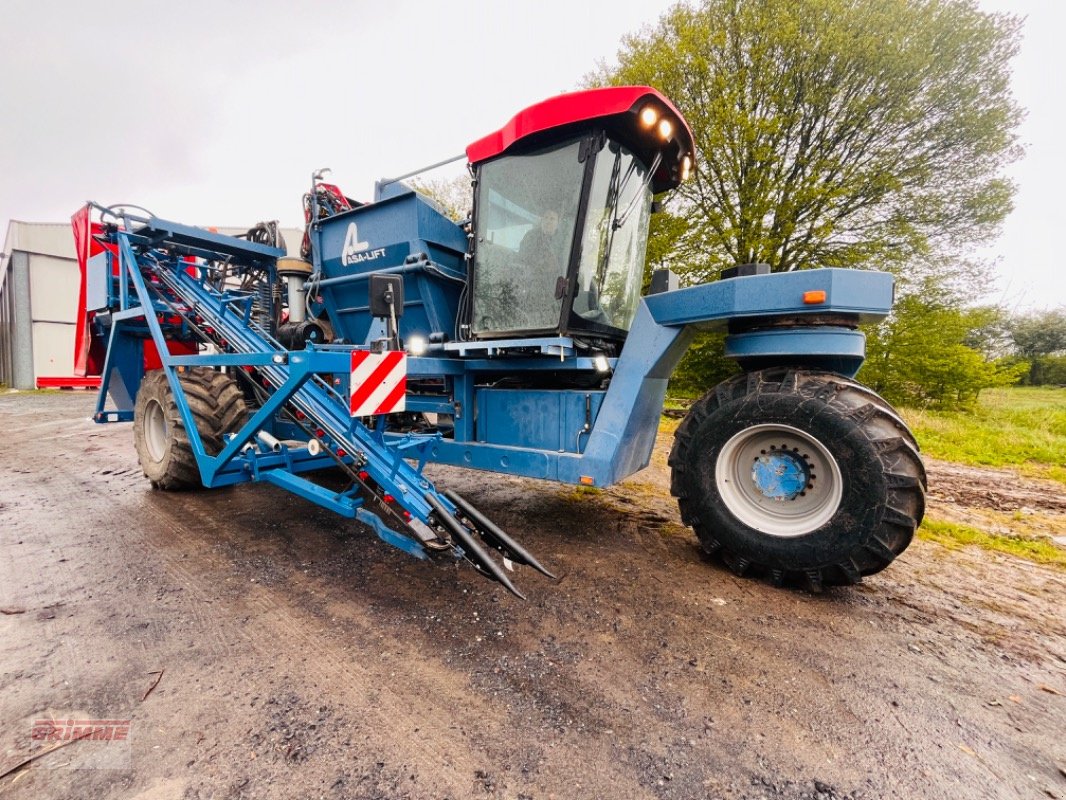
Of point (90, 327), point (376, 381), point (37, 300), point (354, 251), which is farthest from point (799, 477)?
point (37, 300)

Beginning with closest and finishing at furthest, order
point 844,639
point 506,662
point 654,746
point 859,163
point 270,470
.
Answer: point 654,746, point 506,662, point 844,639, point 270,470, point 859,163

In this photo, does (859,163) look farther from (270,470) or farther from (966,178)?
(270,470)

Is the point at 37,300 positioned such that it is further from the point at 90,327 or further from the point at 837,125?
the point at 837,125

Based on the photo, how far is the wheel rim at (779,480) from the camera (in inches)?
97.0

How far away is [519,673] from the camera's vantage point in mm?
1842

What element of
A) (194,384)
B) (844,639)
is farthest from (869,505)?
(194,384)

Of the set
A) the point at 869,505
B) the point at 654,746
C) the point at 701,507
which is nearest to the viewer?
the point at 654,746

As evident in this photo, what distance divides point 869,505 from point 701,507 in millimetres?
782

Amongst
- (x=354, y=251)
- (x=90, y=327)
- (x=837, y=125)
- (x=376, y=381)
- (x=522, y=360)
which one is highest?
(x=837, y=125)

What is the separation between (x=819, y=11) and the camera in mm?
9250

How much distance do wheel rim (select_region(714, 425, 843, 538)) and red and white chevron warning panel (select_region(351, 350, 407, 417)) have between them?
6.15 feet

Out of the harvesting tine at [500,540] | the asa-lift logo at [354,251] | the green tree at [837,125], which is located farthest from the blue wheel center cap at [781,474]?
the green tree at [837,125]

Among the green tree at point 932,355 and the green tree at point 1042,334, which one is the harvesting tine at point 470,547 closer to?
the green tree at point 932,355

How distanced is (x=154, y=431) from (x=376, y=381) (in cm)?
332
